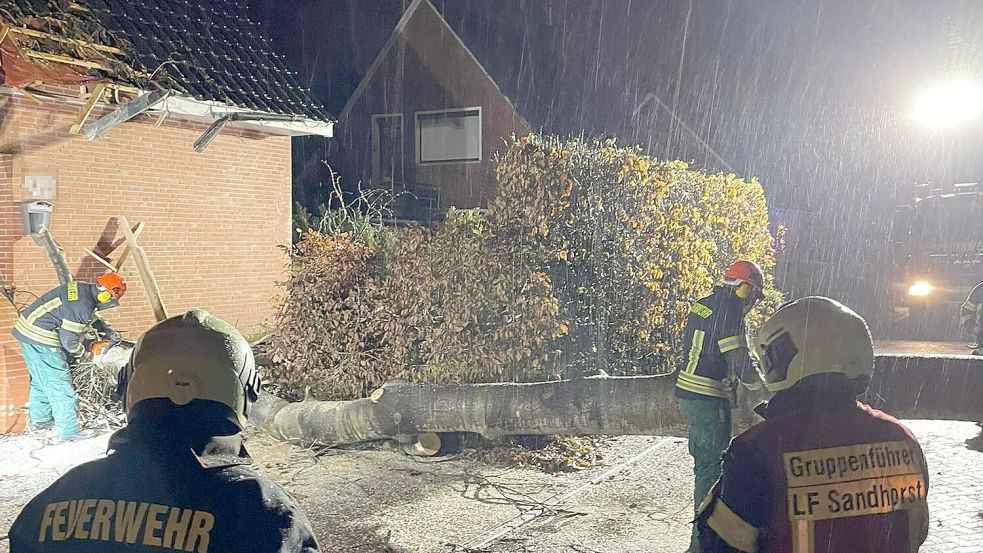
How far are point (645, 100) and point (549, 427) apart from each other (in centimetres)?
1566

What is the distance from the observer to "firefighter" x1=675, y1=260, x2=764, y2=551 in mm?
5035

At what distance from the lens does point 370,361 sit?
738 centimetres

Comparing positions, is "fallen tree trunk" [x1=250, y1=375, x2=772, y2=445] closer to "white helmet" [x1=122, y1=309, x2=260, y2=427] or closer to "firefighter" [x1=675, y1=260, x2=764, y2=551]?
"firefighter" [x1=675, y1=260, x2=764, y2=551]

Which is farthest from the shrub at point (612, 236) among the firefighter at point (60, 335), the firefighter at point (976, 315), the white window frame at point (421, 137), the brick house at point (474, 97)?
the white window frame at point (421, 137)

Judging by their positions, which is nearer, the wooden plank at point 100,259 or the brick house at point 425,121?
the wooden plank at point 100,259

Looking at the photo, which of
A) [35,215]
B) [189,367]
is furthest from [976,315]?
[35,215]

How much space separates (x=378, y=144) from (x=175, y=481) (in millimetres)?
18333

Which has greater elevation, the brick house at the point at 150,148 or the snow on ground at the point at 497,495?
the brick house at the point at 150,148

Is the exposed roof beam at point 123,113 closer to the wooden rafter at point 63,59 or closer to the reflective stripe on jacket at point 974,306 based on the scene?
the wooden rafter at point 63,59

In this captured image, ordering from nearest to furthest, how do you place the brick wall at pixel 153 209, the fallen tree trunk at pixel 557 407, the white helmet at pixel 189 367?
the white helmet at pixel 189 367
the fallen tree trunk at pixel 557 407
the brick wall at pixel 153 209

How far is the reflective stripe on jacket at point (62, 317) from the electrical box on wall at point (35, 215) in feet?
3.52

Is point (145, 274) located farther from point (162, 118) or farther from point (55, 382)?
point (55, 382)

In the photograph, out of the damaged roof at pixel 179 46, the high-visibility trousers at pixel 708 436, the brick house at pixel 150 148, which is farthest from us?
the brick house at pixel 150 148

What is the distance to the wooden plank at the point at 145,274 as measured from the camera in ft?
28.9
